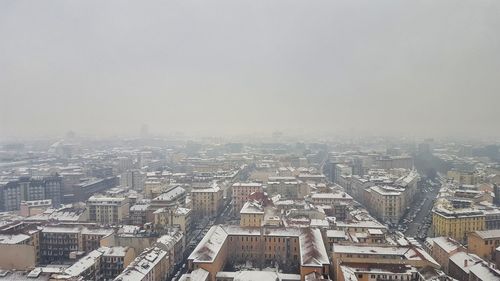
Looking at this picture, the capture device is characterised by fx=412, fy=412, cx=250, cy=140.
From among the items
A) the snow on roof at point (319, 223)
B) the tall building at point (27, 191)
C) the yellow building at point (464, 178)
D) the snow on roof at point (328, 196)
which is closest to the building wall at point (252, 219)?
the snow on roof at point (319, 223)

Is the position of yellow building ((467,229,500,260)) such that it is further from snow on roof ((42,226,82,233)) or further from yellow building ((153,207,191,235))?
snow on roof ((42,226,82,233))

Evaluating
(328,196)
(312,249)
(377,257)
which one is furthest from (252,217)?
(377,257)

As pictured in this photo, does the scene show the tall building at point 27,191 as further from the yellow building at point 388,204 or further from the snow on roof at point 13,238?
the yellow building at point 388,204

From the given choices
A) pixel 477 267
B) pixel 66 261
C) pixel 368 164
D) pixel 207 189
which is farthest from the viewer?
pixel 368 164

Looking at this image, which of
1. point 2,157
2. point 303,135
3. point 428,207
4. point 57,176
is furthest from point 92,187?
point 303,135

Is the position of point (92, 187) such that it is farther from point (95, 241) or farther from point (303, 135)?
point (303, 135)
